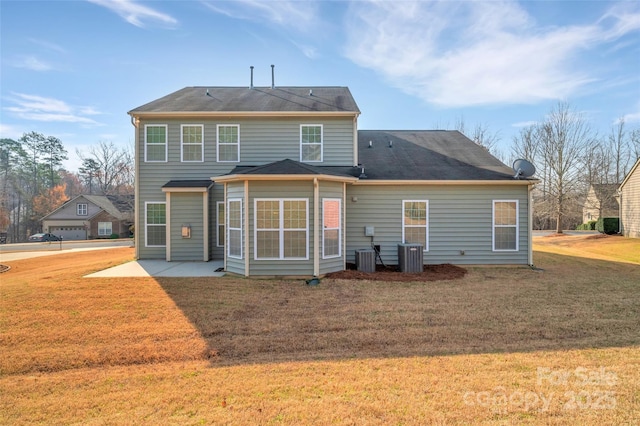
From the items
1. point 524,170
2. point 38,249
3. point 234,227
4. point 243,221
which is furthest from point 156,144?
point 38,249

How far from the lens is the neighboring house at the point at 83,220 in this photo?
36688mm

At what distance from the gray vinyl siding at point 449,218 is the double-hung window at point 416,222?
0.15 m

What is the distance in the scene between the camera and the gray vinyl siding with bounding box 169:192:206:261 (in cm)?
1160

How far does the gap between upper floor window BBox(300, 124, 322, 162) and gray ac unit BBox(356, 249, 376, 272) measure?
4232mm

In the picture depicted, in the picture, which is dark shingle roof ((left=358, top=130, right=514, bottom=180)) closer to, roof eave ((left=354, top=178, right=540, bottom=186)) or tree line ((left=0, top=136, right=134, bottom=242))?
roof eave ((left=354, top=178, right=540, bottom=186))

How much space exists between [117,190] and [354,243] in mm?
46476

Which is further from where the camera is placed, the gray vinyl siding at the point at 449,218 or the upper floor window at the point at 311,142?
the upper floor window at the point at 311,142

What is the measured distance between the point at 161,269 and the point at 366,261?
670 centimetres

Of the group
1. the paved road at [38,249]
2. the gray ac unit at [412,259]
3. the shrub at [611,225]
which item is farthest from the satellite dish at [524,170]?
the paved road at [38,249]

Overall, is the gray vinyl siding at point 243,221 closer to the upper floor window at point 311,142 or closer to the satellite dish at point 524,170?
the upper floor window at point 311,142

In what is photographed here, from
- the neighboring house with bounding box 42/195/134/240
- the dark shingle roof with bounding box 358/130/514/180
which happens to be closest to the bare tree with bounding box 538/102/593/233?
the dark shingle roof with bounding box 358/130/514/180

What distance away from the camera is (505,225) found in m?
10.8

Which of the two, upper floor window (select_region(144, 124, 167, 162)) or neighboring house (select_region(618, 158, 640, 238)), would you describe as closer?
upper floor window (select_region(144, 124, 167, 162))

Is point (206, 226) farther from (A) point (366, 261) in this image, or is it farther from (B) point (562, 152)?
(B) point (562, 152)
